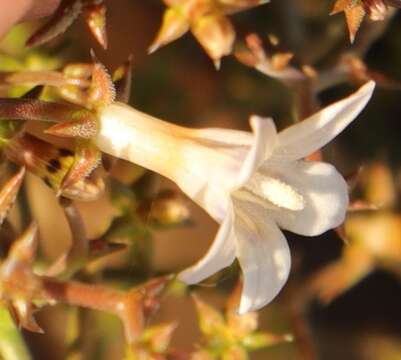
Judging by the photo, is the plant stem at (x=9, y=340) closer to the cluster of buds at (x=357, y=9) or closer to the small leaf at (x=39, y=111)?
the small leaf at (x=39, y=111)

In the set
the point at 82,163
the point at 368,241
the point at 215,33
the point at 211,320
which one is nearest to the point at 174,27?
the point at 215,33

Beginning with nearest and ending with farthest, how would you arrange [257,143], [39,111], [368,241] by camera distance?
1. [257,143]
2. [39,111]
3. [368,241]

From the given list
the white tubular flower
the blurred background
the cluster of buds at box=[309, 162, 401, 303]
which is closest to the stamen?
the white tubular flower

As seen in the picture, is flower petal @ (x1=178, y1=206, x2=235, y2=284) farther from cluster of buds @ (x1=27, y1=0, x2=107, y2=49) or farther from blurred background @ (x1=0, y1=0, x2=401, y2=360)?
blurred background @ (x1=0, y1=0, x2=401, y2=360)

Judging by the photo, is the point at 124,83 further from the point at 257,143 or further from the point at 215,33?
the point at 257,143

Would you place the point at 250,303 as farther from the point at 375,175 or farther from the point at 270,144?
the point at 375,175

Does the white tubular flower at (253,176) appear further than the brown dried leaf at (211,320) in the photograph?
No

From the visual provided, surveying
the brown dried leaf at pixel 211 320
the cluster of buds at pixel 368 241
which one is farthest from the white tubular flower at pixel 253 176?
the cluster of buds at pixel 368 241

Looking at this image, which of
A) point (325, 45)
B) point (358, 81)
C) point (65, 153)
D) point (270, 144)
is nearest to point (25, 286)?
point (65, 153)
